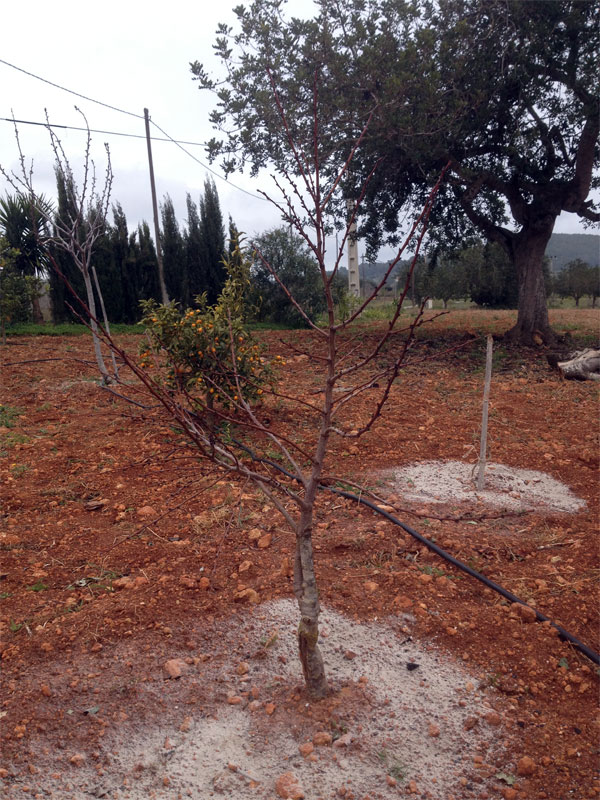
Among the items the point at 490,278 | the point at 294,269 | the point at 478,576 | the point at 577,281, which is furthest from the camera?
the point at 577,281

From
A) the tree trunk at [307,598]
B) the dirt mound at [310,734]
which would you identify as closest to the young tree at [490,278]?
the dirt mound at [310,734]

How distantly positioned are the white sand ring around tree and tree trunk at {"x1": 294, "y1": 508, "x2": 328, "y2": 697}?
1.93m

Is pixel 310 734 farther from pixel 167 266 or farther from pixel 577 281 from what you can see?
pixel 577 281

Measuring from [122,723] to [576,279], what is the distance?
2464cm

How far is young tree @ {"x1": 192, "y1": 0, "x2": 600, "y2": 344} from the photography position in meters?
8.25

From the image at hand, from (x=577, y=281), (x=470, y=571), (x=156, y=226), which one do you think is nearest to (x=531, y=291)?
(x=470, y=571)

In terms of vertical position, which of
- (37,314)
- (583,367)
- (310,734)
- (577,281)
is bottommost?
(310,734)

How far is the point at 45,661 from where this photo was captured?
238 cm

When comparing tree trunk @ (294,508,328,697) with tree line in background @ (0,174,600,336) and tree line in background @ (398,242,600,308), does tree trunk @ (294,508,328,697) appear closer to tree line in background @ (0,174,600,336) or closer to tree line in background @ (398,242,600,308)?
tree line in background @ (0,174,600,336)

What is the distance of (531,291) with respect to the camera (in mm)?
10492

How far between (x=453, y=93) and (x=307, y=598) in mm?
8509

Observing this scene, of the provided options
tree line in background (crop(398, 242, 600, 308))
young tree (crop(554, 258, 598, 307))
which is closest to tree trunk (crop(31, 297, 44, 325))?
tree line in background (crop(398, 242, 600, 308))

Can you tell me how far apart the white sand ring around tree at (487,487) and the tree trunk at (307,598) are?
193 cm

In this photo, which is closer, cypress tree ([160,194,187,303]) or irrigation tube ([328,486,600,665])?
irrigation tube ([328,486,600,665])
